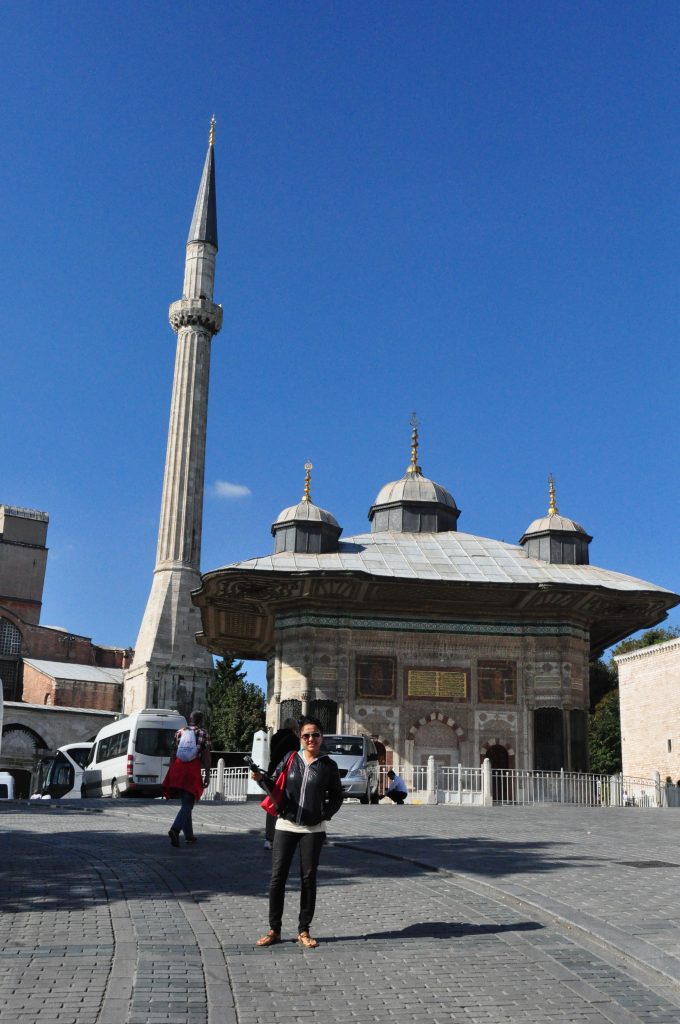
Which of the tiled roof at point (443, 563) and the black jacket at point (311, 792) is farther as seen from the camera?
the tiled roof at point (443, 563)

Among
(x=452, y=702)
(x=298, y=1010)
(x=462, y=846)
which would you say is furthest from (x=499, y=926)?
(x=452, y=702)

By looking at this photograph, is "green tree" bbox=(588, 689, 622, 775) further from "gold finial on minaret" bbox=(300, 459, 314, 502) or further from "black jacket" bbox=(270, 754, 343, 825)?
"black jacket" bbox=(270, 754, 343, 825)

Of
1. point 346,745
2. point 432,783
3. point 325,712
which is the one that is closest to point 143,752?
point 346,745

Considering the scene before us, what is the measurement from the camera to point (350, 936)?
23.7 feet

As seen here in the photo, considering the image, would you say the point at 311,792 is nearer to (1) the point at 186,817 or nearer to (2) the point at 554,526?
(1) the point at 186,817

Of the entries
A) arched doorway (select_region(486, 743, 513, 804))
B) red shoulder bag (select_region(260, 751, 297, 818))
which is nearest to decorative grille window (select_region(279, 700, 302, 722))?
arched doorway (select_region(486, 743, 513, 804))

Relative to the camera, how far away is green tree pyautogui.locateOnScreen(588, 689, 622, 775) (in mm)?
58031

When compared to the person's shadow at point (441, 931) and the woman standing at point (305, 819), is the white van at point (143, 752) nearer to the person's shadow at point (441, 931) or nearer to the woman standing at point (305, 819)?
the person's shadow at point (441, 931)

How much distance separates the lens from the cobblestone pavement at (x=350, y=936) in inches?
221

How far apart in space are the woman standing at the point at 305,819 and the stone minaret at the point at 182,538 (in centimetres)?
3975

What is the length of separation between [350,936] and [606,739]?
180ft

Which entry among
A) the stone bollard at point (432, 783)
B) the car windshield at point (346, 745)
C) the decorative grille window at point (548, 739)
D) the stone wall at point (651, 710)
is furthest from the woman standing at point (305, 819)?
the stone wall at point (651, 710)

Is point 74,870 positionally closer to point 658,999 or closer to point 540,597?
point 658,999

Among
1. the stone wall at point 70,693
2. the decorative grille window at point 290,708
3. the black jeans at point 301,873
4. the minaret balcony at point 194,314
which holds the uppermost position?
the minaret balcony at point 194,314
